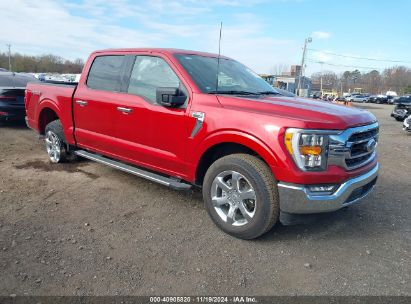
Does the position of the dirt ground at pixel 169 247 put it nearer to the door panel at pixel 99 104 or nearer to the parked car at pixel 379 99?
the door panel at pixel 99 104

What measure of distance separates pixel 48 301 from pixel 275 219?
2.04 m

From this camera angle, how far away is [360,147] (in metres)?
3.52

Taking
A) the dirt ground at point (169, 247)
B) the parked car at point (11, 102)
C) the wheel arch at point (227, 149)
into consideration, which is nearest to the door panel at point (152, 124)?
the wheel arch at point (227, 149)

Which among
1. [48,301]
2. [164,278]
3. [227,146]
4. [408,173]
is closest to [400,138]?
[408,173]

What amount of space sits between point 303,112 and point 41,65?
89.6 m

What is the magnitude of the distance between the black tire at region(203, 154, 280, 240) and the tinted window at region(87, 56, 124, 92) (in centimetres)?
209

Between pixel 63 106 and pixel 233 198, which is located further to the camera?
pixel 63 106

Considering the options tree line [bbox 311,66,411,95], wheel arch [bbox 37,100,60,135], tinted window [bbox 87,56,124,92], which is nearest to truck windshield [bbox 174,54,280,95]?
tinted window [bbox 87,56,124,92]

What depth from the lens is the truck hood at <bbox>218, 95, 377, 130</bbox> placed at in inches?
124

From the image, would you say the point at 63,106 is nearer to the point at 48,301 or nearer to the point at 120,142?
the point at 120,142

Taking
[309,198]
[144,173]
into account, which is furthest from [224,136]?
[144,173]

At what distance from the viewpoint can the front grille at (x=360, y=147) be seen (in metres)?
3.32

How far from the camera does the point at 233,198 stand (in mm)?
3596

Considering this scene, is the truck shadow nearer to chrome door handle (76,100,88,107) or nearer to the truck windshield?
chrome door handle (76,100,88,107)
